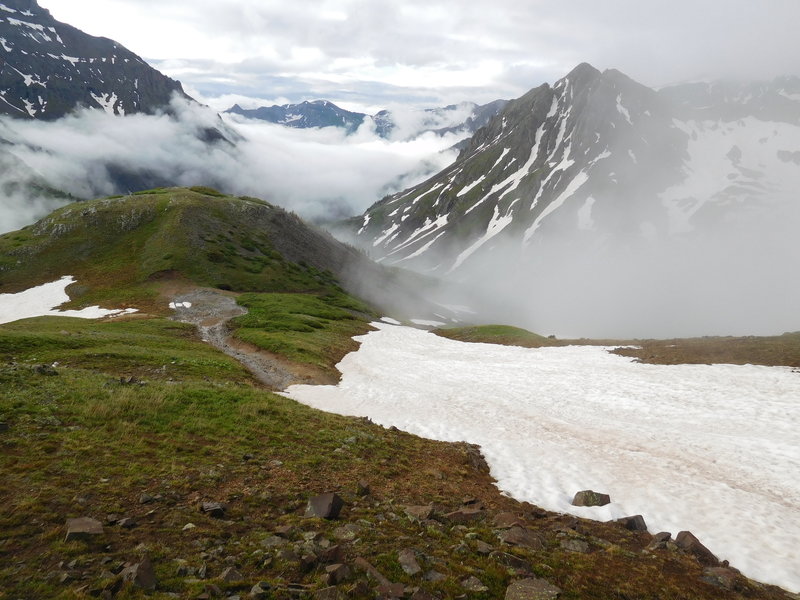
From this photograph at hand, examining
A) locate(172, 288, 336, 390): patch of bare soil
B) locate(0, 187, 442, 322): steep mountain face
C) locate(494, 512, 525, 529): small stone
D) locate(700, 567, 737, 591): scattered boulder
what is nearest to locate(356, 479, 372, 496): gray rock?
locate(494, 512, 525, 529): small stone

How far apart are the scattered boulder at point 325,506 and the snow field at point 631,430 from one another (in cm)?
812

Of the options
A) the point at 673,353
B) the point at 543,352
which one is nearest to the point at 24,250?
the point at 543,352

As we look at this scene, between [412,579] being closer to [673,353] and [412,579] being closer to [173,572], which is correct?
[173,572]

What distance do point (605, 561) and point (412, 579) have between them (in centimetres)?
547

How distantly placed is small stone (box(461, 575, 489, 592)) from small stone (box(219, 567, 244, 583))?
14.6ft

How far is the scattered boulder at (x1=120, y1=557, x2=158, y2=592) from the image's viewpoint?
7.79 metres

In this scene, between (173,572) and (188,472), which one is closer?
(173,572)

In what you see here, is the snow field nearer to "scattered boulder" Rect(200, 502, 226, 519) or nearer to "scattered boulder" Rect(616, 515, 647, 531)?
"scattered boulder" Rect(616, 515, 647, 531)

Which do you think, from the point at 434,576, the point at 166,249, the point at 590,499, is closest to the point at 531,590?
the point at 434,576

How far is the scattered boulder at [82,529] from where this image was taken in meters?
8.98

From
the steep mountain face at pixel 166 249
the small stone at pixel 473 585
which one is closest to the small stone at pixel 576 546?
the small stone at pixel 473 585

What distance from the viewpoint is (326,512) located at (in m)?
11.5

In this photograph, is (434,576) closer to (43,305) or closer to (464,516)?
(464,516)

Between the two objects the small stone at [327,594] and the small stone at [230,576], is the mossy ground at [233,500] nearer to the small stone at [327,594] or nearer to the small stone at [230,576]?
the small stone at [230,576]
